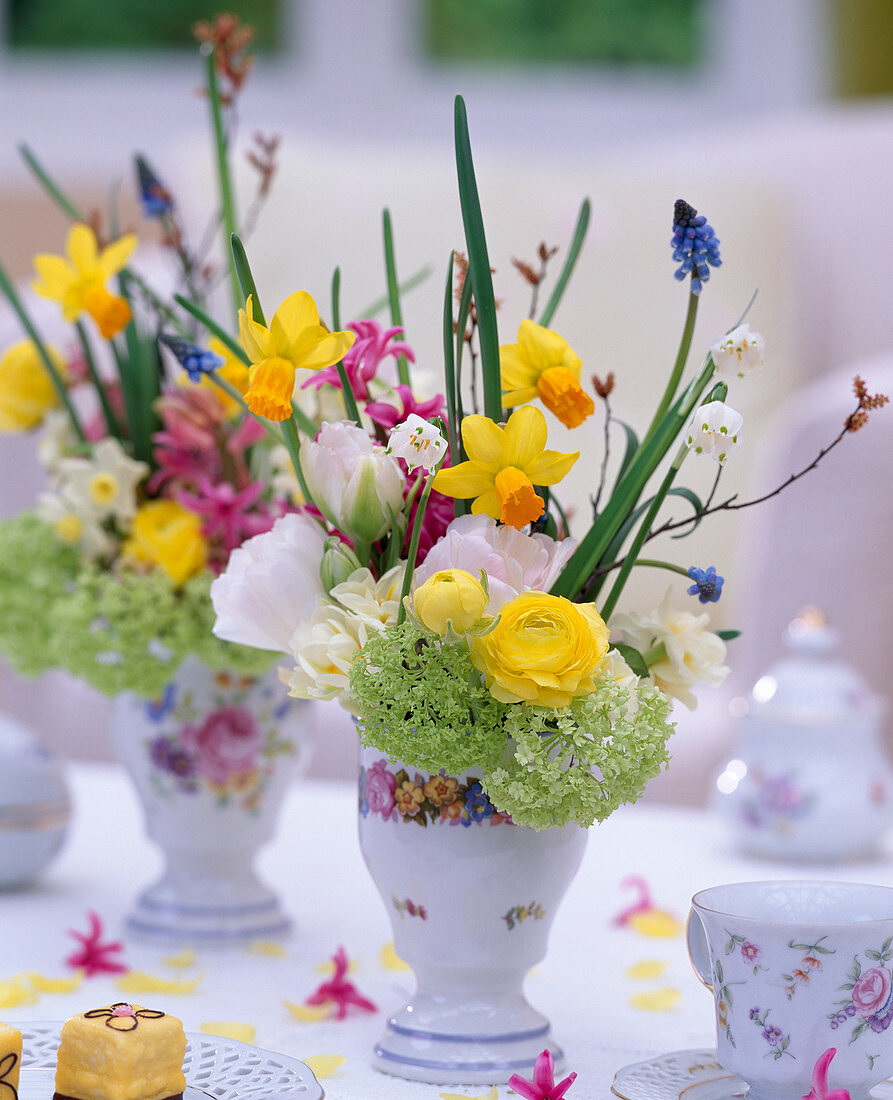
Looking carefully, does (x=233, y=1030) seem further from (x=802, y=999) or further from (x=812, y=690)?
(x=812, y=690)

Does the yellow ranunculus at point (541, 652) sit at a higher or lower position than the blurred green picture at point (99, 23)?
lower

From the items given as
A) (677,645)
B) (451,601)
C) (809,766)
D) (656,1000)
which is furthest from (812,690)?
(451,601)

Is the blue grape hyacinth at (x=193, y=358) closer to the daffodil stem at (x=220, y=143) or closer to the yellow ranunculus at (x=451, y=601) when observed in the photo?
the daffodil stem at (x=220, y=143)

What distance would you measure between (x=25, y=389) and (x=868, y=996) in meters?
0.63

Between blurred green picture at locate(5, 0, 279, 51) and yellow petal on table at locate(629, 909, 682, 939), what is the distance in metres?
2.89

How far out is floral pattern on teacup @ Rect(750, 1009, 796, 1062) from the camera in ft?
1.79

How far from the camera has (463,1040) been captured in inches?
24.6

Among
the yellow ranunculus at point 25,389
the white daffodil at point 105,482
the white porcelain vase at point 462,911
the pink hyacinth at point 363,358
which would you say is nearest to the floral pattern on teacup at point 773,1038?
the white porcelain vase at point 462,911

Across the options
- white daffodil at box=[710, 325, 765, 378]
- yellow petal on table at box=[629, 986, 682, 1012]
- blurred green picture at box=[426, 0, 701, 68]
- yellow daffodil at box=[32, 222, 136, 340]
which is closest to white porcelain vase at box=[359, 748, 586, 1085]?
yellow petal on table at box=[629, 986, 682, 1012]

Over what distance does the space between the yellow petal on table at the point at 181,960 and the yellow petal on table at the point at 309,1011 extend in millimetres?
93

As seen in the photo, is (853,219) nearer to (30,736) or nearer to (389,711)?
(30,736)

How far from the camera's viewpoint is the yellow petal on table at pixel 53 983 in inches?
29.0

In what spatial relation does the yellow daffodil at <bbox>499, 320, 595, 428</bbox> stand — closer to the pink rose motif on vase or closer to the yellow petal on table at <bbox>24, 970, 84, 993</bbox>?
the pink rose motif on vase

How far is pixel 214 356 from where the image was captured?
667 millimetres
